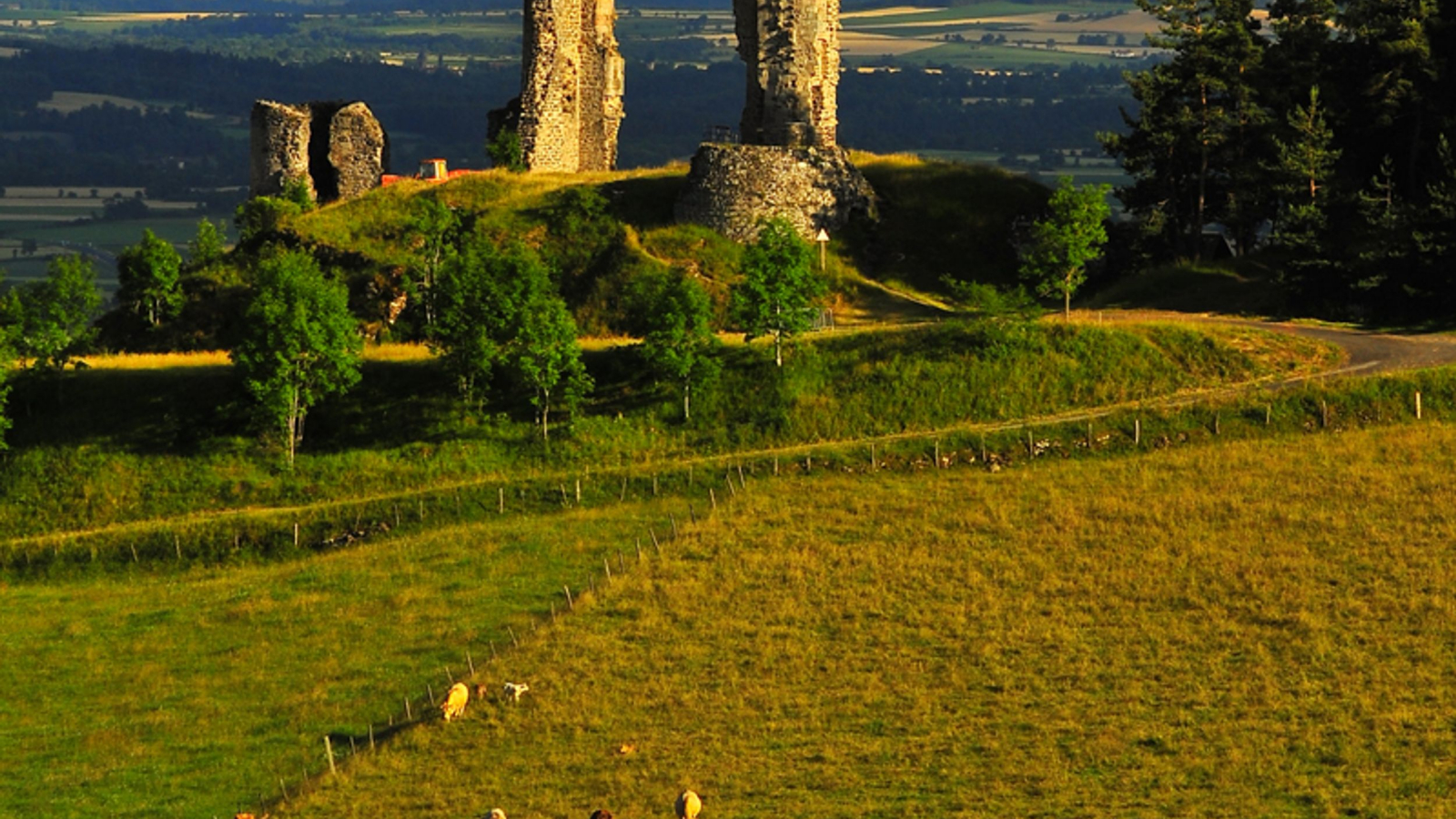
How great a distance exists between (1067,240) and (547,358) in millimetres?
14664

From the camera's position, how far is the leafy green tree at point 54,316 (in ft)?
207

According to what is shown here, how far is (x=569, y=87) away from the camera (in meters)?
83.6

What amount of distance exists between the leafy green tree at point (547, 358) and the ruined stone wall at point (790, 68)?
17958 mm

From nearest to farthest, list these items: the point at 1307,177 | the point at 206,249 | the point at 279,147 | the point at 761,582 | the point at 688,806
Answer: the point at 688,806, the point at 761,582, the point at 1307,177, the point at 206,249, the point at 279,147

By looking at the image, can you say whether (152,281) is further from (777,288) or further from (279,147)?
(777,288)

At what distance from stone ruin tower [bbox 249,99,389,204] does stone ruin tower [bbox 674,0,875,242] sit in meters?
12.6

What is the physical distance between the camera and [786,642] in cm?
4497

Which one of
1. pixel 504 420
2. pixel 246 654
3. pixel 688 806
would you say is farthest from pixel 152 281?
pixel 688 806

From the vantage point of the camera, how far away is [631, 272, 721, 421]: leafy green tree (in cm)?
6016

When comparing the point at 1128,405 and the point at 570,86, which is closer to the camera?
the point at 1128,405

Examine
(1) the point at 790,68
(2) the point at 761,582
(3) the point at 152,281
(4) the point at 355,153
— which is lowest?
(2) the point at 761,582

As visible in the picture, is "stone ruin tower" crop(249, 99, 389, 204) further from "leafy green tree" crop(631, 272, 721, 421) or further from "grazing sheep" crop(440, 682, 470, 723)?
"grazing sheep" crop(440, 682, 470, 723)

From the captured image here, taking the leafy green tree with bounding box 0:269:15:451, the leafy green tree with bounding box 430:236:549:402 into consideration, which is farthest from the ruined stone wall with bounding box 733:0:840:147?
the leafy green tree with bounding box 0:269:15:451

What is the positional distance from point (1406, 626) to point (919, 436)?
15562 millimetres
